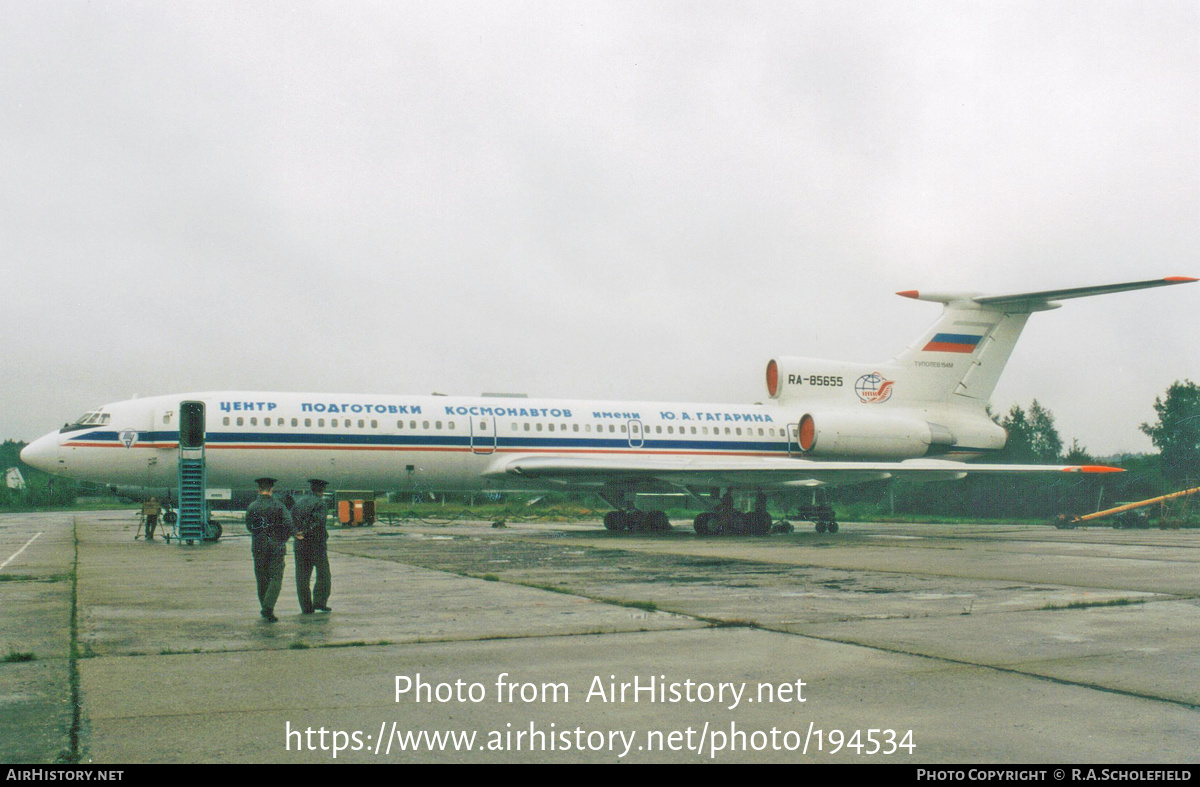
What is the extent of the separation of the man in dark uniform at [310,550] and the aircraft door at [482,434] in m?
15.2

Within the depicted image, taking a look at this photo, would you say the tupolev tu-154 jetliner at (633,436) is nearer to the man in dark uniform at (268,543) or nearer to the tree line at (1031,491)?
the tree line at (1031,491)

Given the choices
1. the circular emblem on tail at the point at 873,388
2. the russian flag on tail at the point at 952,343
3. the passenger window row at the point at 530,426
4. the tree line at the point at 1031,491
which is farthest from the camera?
the tree line at the point at 1031,491

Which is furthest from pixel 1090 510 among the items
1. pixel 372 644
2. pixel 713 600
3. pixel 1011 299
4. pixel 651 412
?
pixel 372 644

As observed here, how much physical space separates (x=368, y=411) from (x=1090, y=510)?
30585mm

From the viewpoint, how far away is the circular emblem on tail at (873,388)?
27953 millimetres

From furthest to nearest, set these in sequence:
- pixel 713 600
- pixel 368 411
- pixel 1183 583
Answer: pixel 368 411 < pixel 1183 583 < pixel 713 600

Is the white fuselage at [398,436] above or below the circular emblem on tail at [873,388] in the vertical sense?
below

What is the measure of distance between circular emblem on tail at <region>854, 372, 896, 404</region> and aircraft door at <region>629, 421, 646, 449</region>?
6.73m

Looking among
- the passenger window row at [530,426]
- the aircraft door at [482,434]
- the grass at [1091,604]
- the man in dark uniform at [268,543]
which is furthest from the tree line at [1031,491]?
the man in dark uniform at [268,543]

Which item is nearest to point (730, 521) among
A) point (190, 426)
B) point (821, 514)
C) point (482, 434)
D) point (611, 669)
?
point (821, 514)

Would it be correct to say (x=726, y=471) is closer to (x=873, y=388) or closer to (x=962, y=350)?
(x=873, y=388)
